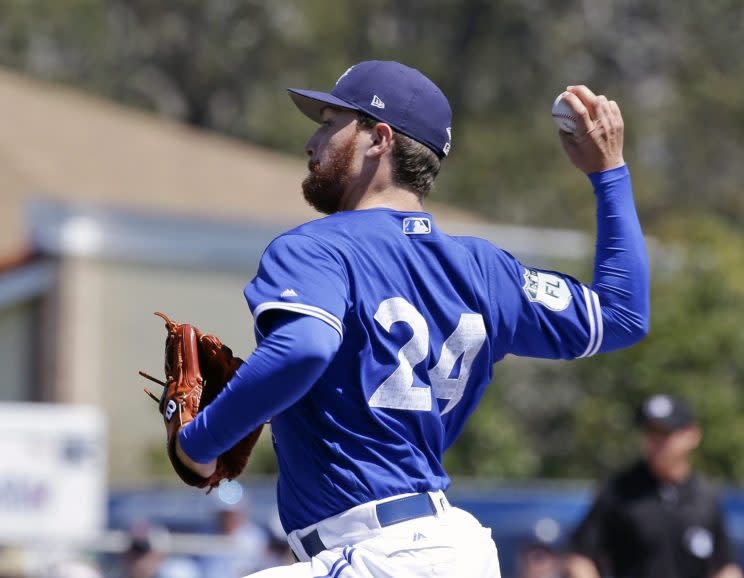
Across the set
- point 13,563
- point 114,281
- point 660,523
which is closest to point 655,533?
point 660,523

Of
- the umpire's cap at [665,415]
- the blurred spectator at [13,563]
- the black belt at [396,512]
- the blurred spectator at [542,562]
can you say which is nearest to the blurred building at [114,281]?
the blurred spectator at [13,563]

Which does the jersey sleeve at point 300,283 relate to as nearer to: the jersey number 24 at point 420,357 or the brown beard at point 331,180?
the jersey number 24 at point 420,357

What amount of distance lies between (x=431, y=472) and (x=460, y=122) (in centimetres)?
3115

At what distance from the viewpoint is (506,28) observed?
3419 centimetres

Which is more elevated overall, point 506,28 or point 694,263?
point 506,28

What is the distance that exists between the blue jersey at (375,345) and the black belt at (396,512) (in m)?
0.03

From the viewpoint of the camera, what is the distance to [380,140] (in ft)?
11.9

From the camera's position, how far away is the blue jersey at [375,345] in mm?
3357

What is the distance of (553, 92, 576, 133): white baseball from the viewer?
387 centimetres

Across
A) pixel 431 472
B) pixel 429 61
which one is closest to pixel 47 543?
pixel 431 472

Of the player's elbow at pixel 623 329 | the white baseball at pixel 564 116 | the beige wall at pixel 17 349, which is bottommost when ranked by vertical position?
the beige wall at pixel 17 349

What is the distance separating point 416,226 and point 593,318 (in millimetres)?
575

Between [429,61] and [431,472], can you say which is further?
[429,61]

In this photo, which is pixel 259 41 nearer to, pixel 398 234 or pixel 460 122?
pixel 460 122
